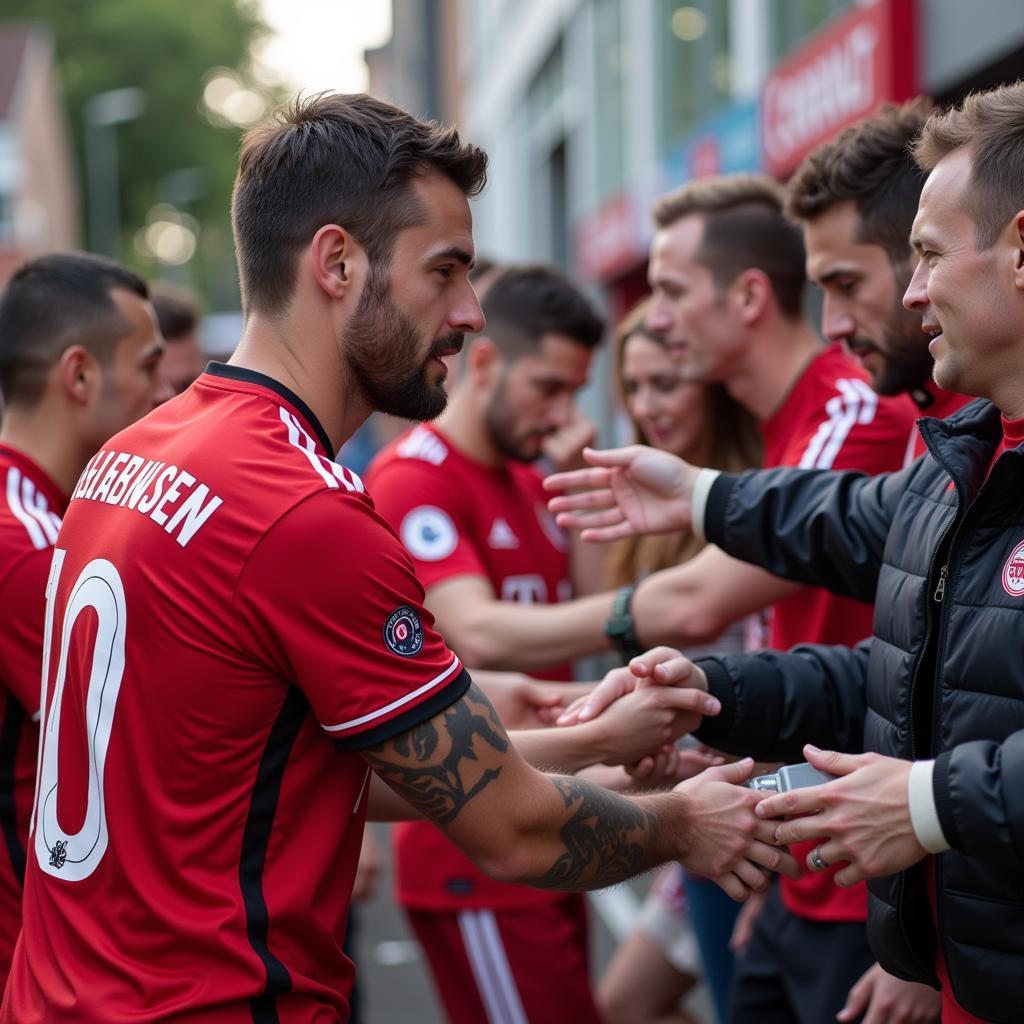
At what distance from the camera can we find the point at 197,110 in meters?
58.5

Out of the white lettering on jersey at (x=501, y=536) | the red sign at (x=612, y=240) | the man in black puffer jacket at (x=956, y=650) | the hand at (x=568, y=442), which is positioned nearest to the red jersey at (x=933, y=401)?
the man in black puffer jacket at (x=956, y=650)

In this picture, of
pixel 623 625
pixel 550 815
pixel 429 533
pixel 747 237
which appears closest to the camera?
pixel 550 815

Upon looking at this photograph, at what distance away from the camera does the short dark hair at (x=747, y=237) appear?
4.46 meters

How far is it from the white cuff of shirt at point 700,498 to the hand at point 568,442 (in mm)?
1495

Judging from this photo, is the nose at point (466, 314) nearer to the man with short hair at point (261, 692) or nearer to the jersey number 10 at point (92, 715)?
the man with short hair at point (261, 692)

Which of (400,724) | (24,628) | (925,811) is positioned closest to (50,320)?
(24,628)

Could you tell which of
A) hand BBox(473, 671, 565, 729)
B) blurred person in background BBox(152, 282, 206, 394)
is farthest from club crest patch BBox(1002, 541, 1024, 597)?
blurred person in background BBox(152, 282, 206, 394)

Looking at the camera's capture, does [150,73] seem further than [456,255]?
Yes

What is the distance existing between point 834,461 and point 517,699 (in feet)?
3.36

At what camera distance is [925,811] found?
93.5 inches

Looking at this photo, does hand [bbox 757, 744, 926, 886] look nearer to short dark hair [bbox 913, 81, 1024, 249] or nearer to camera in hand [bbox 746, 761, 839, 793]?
camera in hand [bbox 746, 761, 839, 793]

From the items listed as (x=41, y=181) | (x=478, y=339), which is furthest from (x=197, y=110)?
(x=478, y=339)

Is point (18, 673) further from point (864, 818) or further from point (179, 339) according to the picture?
point (179, 339)

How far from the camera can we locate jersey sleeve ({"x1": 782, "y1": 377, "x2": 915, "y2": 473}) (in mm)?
3824
